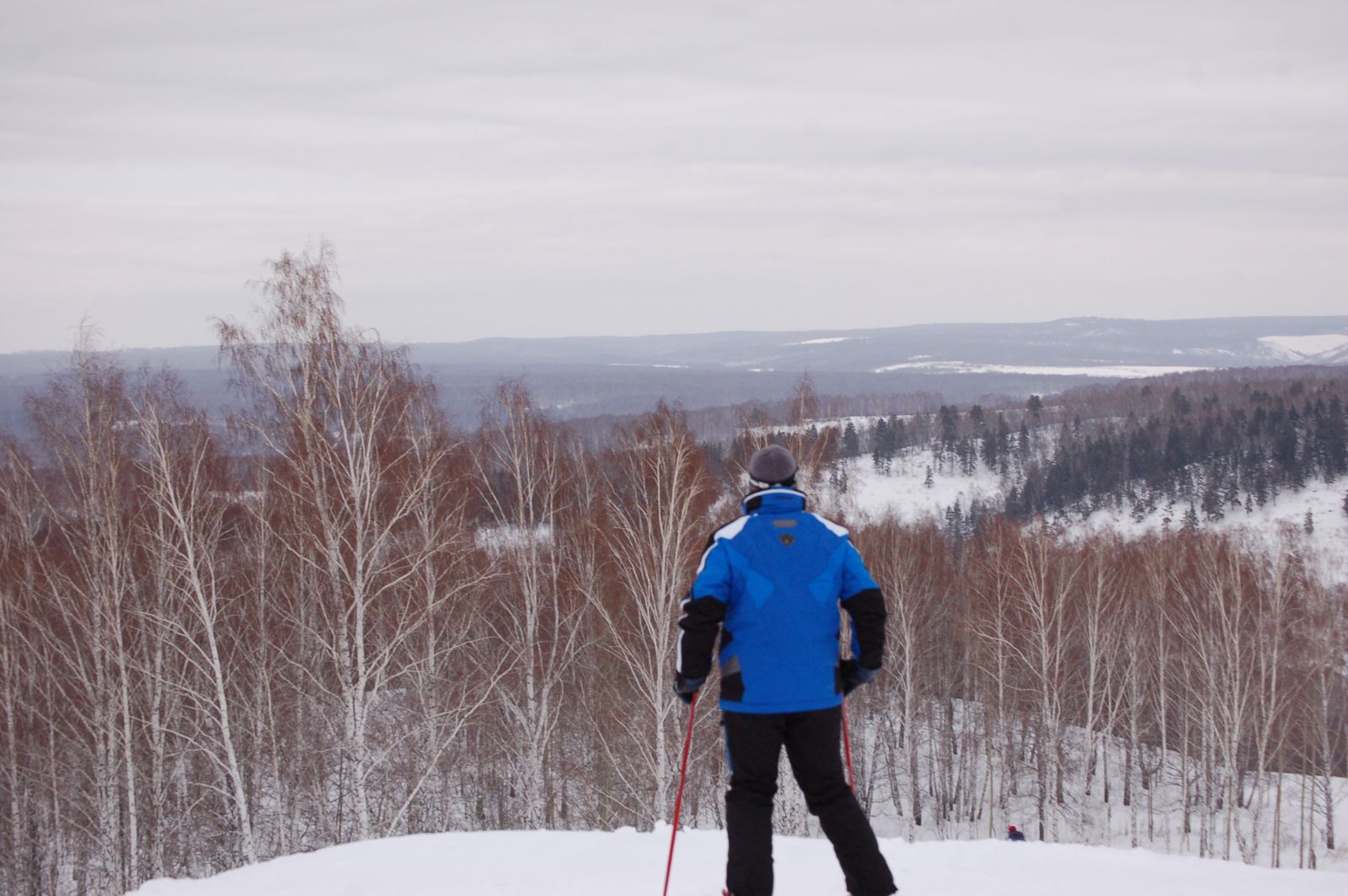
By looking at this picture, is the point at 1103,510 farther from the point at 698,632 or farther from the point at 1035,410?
the point at 698,632

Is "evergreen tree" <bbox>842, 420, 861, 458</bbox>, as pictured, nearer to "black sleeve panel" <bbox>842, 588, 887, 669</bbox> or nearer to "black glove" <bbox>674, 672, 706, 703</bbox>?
"black sleeve panel" <bbox>842, 588, 887, 669</bbox>

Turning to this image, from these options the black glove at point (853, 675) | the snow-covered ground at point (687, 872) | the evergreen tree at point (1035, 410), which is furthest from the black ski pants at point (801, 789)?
the evergreen tree at point (1035, 410)

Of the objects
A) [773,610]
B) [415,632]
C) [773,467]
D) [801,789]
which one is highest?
[773,467]

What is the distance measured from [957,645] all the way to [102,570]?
2615cm

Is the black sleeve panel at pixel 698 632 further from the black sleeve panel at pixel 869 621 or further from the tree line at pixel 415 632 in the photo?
the tree line at pixel 415 632

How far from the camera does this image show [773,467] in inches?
170

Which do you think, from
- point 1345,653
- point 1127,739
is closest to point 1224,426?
point 1345,653

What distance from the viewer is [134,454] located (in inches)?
539

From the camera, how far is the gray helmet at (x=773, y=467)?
14.1ft

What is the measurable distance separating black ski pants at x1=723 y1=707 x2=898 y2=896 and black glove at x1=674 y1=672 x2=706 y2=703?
0.67ft

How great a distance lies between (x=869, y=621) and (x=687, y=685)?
3.03 ft

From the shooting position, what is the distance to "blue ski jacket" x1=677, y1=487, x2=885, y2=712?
13.2 ft

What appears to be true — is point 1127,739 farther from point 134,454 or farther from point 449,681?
point 134,454

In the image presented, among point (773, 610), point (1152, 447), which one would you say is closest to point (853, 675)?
point (773, 610)
